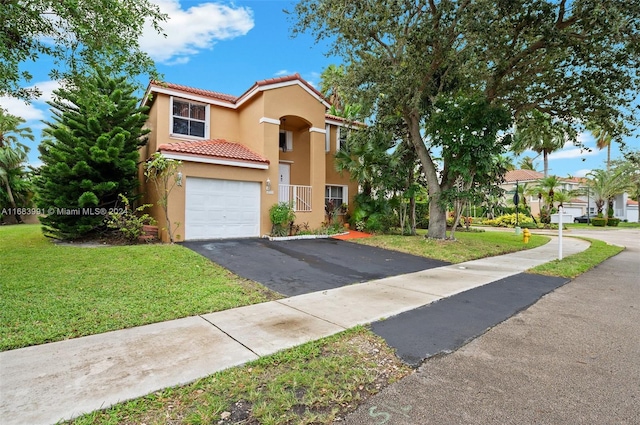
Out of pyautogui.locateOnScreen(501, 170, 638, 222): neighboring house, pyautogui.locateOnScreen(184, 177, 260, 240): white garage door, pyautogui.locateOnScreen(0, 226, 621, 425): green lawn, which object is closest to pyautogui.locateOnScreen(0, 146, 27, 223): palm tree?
pyautogui.locateOnScreen(0, 226, 621, 425): green lawn

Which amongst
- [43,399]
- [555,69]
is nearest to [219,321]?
[43,399]

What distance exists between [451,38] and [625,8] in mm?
4169

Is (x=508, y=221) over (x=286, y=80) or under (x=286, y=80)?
under

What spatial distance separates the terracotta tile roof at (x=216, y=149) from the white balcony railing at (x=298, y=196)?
186 centimetres

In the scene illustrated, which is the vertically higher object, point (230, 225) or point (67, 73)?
point (67, 73)

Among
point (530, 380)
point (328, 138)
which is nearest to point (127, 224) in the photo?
point (328, 138)

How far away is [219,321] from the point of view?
4.71 meters

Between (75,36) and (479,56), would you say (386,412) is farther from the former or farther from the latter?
(479,56)

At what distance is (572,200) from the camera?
42.4m

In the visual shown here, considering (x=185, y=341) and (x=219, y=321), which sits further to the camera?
(x=219, y=321)

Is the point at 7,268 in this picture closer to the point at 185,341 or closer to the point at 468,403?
the point at 185,341

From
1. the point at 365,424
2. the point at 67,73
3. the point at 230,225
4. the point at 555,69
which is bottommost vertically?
the point at 365,424

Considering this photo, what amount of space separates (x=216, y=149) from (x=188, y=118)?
228 cm

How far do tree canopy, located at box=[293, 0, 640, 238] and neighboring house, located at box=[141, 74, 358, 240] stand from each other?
268 cm
